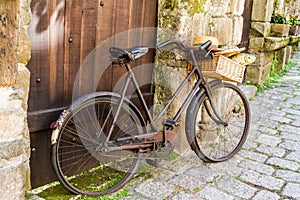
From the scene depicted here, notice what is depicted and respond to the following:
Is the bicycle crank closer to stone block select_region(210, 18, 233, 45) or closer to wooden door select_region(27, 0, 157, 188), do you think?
wooden door select_region(27, 0, 157, 188)

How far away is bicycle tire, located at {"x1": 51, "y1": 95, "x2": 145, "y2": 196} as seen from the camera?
2.56 m

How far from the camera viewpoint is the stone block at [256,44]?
6.49 meters

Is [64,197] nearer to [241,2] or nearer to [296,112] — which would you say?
[241,2]

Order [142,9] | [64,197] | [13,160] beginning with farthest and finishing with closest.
Answer: [142,9], [64,197], [13,160]

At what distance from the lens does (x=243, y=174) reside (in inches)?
123

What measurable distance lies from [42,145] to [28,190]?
340 millimetres

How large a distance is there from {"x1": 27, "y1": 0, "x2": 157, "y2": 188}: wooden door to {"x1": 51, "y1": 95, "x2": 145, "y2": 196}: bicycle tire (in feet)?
0.50

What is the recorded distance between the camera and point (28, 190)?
2.32 m

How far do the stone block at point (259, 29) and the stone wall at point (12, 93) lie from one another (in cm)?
529

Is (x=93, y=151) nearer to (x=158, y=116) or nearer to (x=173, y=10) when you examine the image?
(x=158, y=116)

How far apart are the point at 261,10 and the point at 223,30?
314 centimetres

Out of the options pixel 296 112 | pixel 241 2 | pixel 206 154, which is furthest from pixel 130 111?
pixel 296 112

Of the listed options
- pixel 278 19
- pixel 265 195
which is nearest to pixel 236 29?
pixel 265 195

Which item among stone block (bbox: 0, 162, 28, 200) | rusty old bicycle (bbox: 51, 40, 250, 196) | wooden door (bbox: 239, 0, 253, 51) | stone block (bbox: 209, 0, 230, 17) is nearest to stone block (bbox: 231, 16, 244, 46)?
stone block (bbox: 209, 0, 230, 17)
